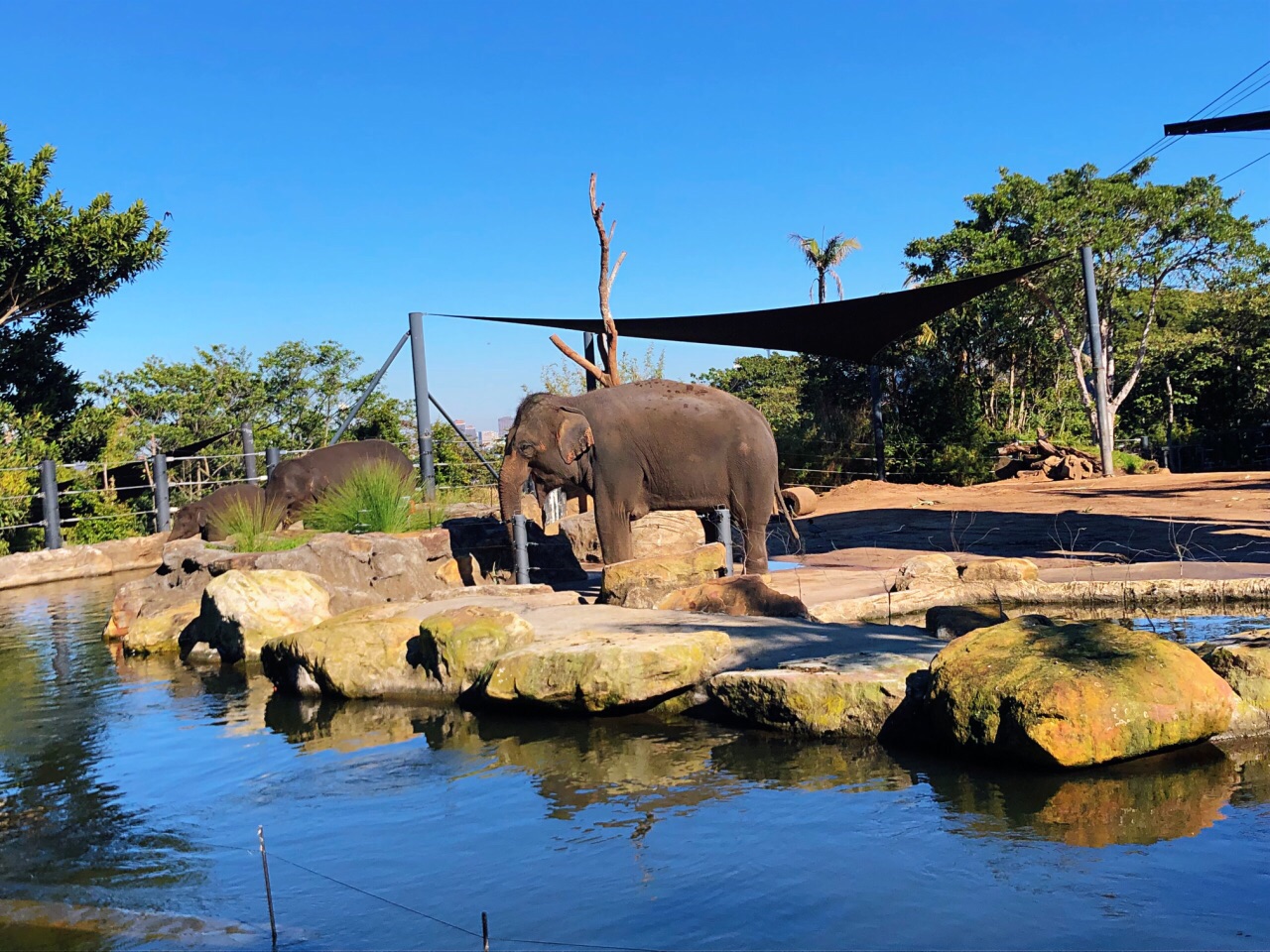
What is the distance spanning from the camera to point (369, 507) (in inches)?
400

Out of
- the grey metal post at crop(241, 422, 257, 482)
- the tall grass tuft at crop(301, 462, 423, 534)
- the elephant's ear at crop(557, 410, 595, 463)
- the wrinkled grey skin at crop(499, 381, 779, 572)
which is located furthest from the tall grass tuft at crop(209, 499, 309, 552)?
the grey metal post at crop(241, 422, 257, 482)

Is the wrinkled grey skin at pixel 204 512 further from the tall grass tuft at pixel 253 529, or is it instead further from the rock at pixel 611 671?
the rock at pixel 611 671

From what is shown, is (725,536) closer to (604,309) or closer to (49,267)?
(604,309)

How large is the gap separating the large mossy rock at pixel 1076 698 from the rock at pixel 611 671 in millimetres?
1218

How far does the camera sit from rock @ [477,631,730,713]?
5.44 m

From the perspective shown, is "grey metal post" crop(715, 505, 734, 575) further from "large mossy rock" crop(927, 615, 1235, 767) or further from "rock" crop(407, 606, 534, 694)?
→ "large mossy rock" crop(927, 615, 1235, 767)

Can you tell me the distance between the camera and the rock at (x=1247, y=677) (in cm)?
467

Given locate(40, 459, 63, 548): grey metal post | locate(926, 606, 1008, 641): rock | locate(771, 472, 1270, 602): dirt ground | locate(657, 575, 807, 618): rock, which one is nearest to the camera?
locate(926, 606, 1008, 641): rock

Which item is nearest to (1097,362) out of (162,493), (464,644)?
(162,493)

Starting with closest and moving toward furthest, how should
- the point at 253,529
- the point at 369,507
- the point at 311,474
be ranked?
the point at 369,507, the point at 253,529, the point at 311,474

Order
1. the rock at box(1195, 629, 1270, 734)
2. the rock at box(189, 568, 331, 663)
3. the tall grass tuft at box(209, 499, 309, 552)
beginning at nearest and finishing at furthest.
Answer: the rock at box(1195, 629, 1270, 734) < the rock at box(189, 568, 331, 663) < the tall grass tuft at box(209, 499, 309, 552)

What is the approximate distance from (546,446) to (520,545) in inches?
31.4

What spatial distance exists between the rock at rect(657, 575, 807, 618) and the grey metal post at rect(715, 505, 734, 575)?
60 cm

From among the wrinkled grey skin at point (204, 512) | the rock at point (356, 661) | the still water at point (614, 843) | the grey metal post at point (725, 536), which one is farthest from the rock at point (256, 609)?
the wrinkled grey skin at point (204, 512)
